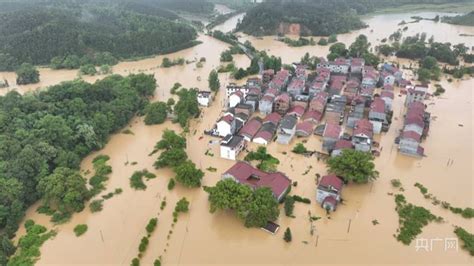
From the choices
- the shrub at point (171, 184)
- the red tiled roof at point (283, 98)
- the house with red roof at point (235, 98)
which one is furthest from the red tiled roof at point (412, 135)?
the shrub at point (171, 184)

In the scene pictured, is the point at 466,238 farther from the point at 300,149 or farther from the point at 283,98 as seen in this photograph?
the point at 283,98

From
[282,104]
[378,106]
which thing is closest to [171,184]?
[282,104]

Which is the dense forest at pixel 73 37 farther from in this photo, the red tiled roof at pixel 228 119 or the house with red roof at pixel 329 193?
the house with red roof at pixel 329 193

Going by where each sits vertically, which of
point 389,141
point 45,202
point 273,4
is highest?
point 273,4

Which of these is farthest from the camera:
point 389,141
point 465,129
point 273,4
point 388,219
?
point 273,4

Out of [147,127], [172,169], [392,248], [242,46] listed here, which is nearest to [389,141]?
[392,248]

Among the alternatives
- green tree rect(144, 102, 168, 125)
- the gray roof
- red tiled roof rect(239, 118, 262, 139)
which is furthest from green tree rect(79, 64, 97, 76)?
the gray roof

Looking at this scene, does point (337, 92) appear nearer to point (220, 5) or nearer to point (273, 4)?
point (273, 4)

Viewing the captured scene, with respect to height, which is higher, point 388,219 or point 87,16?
point 87,16
